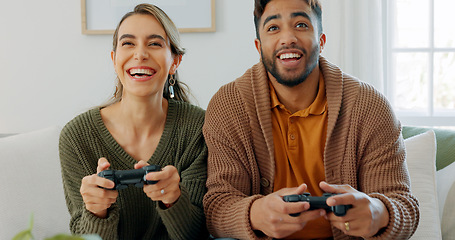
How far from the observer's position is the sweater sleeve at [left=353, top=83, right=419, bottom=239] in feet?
5.24

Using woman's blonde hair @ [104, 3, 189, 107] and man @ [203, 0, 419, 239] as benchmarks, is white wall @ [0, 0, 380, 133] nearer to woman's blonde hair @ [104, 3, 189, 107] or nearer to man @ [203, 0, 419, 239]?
woman's blonde hair @ [104, 3, 189, 107]

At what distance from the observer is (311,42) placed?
67.1 inches

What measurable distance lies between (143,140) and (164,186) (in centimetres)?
36

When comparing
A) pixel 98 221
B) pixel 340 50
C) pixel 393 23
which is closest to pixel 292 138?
pixel 98 221

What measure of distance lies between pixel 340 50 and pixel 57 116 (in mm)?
1424

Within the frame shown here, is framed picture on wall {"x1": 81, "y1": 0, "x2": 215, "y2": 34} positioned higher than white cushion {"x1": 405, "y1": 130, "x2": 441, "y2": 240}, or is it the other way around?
framed picture on wall {"x1": 81, "y1": 0, "x2": 215, "y2": 34}

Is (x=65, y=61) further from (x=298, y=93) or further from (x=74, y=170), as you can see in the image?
(x=298, y=93)

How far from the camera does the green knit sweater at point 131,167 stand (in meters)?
1.60

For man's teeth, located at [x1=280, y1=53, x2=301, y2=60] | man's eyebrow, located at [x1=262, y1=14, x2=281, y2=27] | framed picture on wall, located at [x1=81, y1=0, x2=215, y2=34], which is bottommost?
man's teeth, located at [x1=280, y1=53, x2=301, y2=60]

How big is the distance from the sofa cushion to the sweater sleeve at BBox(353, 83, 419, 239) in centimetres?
41

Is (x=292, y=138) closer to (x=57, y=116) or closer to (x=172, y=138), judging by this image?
(x=172, y=138)

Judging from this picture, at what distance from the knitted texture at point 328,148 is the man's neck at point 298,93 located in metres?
0.06

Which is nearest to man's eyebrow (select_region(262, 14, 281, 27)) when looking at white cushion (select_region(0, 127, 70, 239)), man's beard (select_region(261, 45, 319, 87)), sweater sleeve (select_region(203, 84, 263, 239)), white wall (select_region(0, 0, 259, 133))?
man's beard (select_region(261, 45, 319, 87))

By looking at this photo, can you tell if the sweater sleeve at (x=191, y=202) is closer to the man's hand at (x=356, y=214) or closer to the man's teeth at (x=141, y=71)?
the man's teeth at (x=141, y=71)
